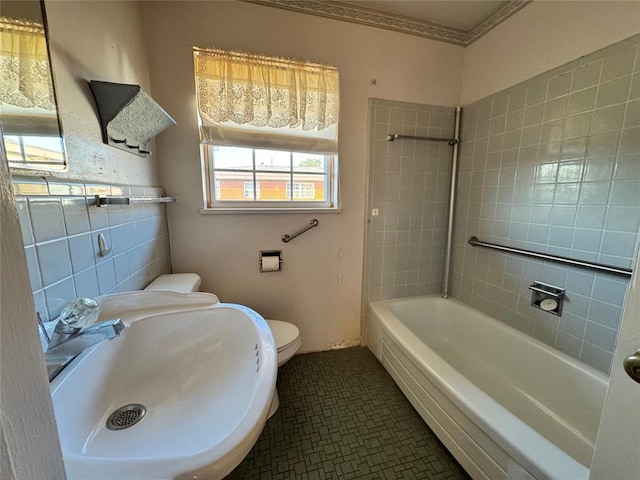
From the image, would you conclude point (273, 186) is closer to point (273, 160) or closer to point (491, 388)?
point (273, 160)

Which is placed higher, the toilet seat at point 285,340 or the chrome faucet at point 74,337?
the chrome faucet at point 74,337

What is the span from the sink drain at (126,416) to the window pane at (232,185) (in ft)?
4.14

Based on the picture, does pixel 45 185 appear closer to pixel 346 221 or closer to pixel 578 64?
pixel 346 221

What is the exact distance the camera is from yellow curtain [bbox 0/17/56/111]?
61 cm

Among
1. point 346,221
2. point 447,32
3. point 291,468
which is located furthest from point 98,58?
point 447,32

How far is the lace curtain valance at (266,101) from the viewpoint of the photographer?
154 centimetres

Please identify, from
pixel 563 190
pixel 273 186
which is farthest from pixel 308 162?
A: pixel 563 190

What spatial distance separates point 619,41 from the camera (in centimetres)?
117

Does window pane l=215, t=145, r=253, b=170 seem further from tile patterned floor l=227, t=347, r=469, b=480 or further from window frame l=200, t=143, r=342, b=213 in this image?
tile patterned floor l=227, t=347, r=469, b=480

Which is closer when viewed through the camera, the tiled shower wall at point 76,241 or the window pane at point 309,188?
the tiled shower wall at point 76,241

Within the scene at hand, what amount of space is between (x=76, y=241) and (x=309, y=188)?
135cm

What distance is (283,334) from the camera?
1590 mm

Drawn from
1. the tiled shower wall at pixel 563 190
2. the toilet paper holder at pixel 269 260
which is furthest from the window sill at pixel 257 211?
the tiled shower wall at pixel 563 190

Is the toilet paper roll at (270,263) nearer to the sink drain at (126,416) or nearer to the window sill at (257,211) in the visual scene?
the window sill at (257,211)
